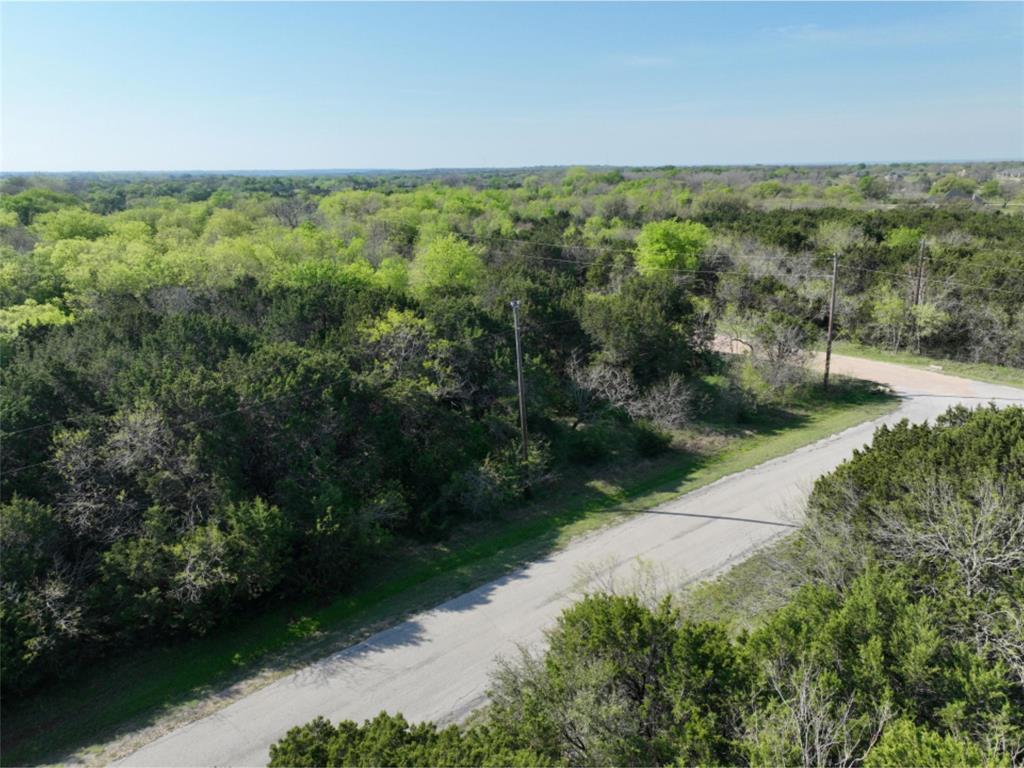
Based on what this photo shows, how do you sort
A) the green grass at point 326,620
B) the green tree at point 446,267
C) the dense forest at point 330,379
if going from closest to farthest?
the green grass at point 326,620, the dense forest at point 330,379, the green tree at point 446,267

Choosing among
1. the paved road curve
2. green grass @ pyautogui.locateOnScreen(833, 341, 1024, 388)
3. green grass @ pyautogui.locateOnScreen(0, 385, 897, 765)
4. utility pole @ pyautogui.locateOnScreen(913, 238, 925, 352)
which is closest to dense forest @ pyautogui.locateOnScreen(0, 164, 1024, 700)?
utility pole @ pyautogui.locateOnScreen(913, 238, 925, 352)

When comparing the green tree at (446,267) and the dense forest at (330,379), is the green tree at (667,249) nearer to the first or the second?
the dense forest at (330,379)

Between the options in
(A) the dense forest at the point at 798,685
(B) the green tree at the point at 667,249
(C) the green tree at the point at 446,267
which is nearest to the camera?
(A) the dense forest at the point at 798,685

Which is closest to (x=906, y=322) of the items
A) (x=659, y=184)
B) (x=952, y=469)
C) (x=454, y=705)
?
(x=952, y=469)

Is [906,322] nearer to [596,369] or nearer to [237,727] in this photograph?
[596,369]

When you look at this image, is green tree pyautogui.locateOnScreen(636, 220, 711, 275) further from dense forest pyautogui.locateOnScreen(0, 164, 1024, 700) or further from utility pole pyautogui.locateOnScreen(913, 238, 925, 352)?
utility pole pyautogui.locateOnScreen(913, 238, 925, 352)

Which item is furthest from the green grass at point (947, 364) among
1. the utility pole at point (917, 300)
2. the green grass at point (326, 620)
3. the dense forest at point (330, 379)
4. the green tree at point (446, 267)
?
the green tree at point (446, 267)

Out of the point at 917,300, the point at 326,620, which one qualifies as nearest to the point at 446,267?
the point at 326,620
